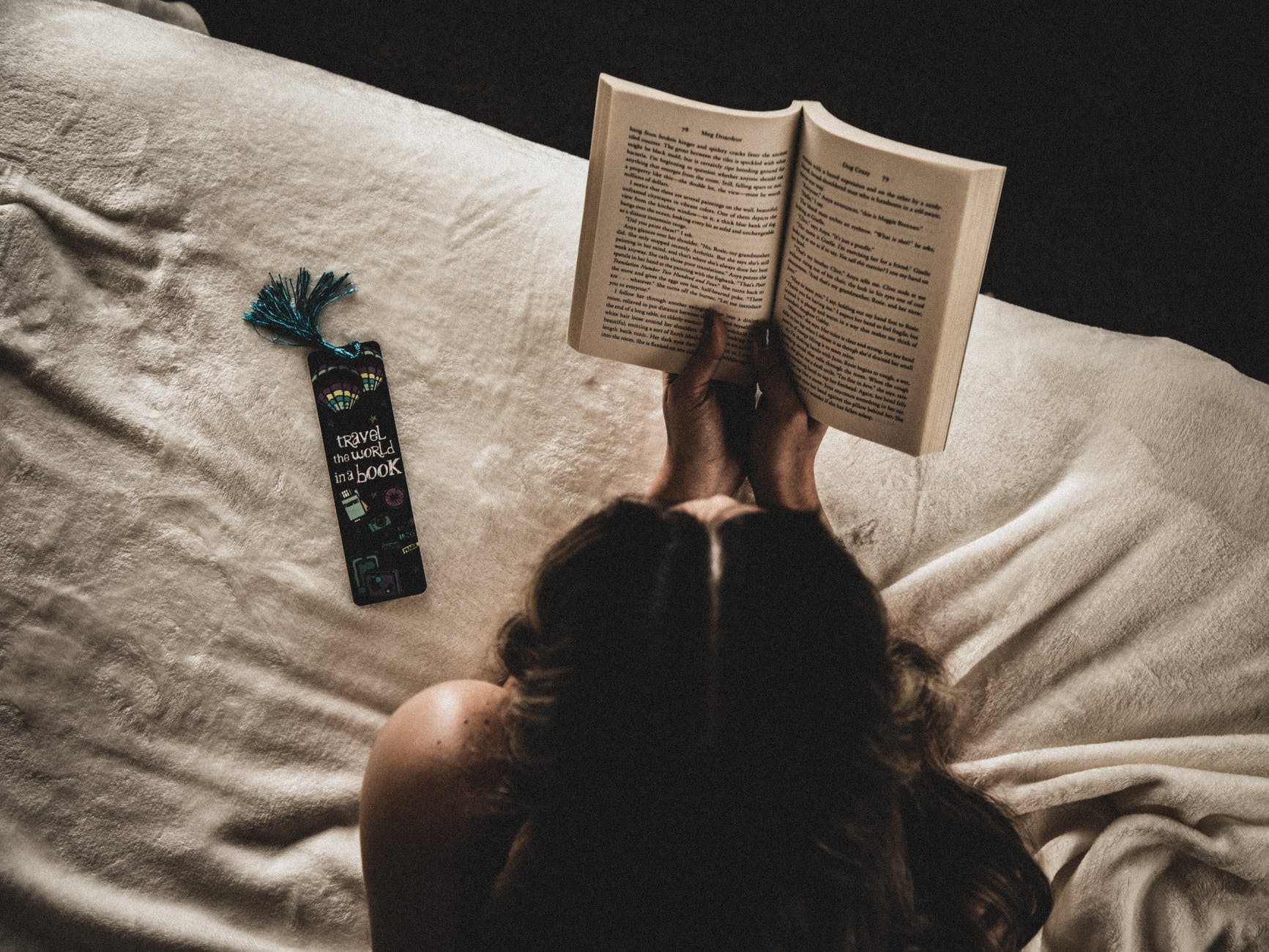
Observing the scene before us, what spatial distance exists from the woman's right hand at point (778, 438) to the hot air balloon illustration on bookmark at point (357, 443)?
1.20ft

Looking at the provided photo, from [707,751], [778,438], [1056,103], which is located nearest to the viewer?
[707,751]

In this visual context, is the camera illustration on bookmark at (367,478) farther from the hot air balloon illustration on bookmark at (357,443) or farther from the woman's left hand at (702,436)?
the woman's left hand at (702,436)

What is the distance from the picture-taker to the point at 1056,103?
1.30 meters

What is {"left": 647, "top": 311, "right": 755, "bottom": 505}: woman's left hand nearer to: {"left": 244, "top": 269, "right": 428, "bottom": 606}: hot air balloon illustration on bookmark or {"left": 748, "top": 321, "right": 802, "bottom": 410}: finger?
{"left": 748, "top": 321, "right": 802, "bottom": 410}: finger

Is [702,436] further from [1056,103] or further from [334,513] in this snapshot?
[1056,103]

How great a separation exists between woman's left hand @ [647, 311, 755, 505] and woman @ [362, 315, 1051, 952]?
157 millimetres

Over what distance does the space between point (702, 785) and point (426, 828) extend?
1.01 ft

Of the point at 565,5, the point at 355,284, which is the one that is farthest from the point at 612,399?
the point at 565,5

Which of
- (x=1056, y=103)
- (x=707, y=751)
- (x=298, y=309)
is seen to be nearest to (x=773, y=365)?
(x=707, y=751)

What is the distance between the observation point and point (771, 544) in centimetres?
60

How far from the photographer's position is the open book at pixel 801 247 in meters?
0.65

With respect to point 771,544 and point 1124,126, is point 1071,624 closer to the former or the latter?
point 771,544

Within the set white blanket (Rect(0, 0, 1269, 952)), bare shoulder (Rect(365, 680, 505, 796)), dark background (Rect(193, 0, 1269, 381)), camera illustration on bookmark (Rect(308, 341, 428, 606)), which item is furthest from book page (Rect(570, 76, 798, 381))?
dark background (Rect(193, 0, 1269, 381))

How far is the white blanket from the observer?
30.3 inches
